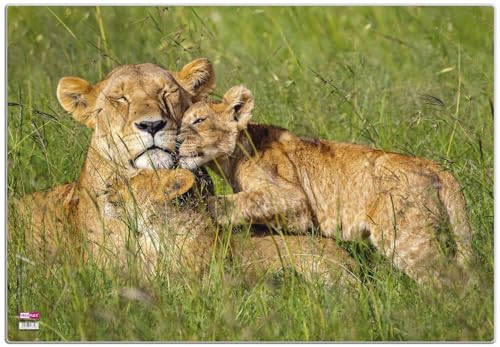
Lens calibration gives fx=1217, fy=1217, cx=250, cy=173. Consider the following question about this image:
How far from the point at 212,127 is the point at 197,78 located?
525 mm

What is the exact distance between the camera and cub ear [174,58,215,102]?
7023 millimetres

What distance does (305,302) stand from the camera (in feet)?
19.1

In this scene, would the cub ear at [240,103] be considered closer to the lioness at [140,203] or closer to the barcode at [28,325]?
the lioness at [140,203]

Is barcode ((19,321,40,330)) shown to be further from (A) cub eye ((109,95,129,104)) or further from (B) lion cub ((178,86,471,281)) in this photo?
(A) cub eye ((109,95,129,104))

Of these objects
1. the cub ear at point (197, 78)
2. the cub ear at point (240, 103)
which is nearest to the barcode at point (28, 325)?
the cub ear at point (240, 103)

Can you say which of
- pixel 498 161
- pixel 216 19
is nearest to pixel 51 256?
pixel 498 161

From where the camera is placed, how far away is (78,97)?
6.88 metres

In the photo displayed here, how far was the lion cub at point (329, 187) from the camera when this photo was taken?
248 inches

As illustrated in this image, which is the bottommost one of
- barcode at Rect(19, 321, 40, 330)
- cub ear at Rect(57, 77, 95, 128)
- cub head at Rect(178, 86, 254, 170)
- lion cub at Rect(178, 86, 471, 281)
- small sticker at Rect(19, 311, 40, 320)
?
barcode at Rect(19, 321, 40, 330)

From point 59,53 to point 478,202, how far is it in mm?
4051

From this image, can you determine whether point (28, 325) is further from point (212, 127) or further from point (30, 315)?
point (212, 127)

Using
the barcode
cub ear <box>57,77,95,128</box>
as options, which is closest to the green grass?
the barcode

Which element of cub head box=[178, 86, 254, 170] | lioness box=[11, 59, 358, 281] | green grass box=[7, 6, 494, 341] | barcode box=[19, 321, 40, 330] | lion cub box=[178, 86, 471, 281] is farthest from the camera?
cub head box=[178, 86, 254, 170]

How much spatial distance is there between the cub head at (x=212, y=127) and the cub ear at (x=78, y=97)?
22.1 inches
